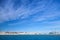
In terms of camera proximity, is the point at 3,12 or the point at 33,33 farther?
the point at 3,12

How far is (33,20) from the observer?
8.45 feet

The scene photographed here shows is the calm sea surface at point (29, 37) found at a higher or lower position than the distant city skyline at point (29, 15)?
lower

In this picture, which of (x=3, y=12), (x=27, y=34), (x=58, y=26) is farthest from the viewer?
(x=3, y=12)

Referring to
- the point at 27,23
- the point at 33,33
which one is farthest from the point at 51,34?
the point at 27,23

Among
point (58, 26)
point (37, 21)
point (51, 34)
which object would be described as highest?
point (37, 21)

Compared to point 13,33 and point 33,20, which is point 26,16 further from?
point 13,33

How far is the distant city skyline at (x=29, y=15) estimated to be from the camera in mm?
2451

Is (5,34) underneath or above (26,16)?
underneath

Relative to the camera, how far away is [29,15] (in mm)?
2605

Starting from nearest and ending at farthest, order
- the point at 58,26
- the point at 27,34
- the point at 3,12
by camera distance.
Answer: the point at 58,26, the point at 27,34, the point at 3,12

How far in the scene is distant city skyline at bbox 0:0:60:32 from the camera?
2451 millimetres

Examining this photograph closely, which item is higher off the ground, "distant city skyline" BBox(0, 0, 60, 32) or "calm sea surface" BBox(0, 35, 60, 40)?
"distant city skyline" BBox(0, 0, 60, 32)

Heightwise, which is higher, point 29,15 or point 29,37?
point 29,15

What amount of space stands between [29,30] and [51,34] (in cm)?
50
